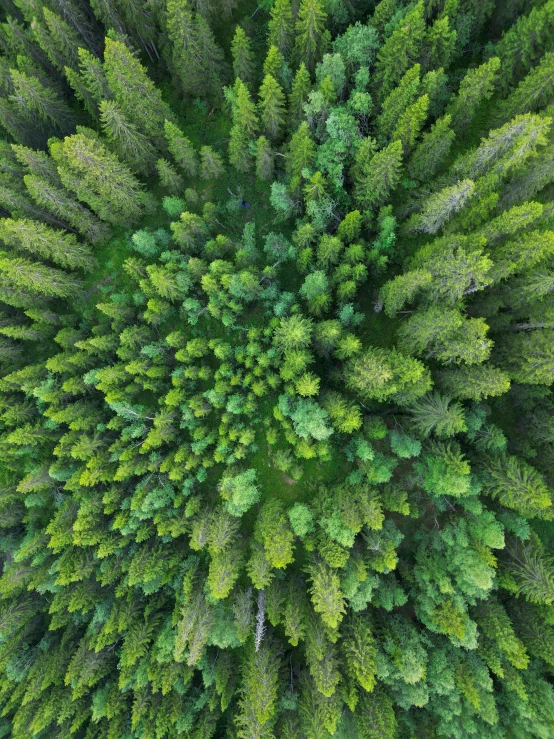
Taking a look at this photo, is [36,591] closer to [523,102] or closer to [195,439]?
[195,439]

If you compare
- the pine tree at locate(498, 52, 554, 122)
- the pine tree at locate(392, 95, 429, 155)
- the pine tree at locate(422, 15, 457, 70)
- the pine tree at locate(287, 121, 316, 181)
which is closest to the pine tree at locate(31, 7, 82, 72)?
the pine tree at locate(287, 121, 316, 181)

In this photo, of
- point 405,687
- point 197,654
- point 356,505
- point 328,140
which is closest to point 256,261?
point 328,140

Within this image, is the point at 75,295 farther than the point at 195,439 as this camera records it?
Yes

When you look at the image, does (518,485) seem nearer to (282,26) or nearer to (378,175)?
(378,175)

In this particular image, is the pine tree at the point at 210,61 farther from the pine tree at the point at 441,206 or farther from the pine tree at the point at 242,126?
the pine tree at the point at 441,206

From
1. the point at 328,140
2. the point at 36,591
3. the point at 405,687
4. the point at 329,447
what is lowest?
the point at 405,687
